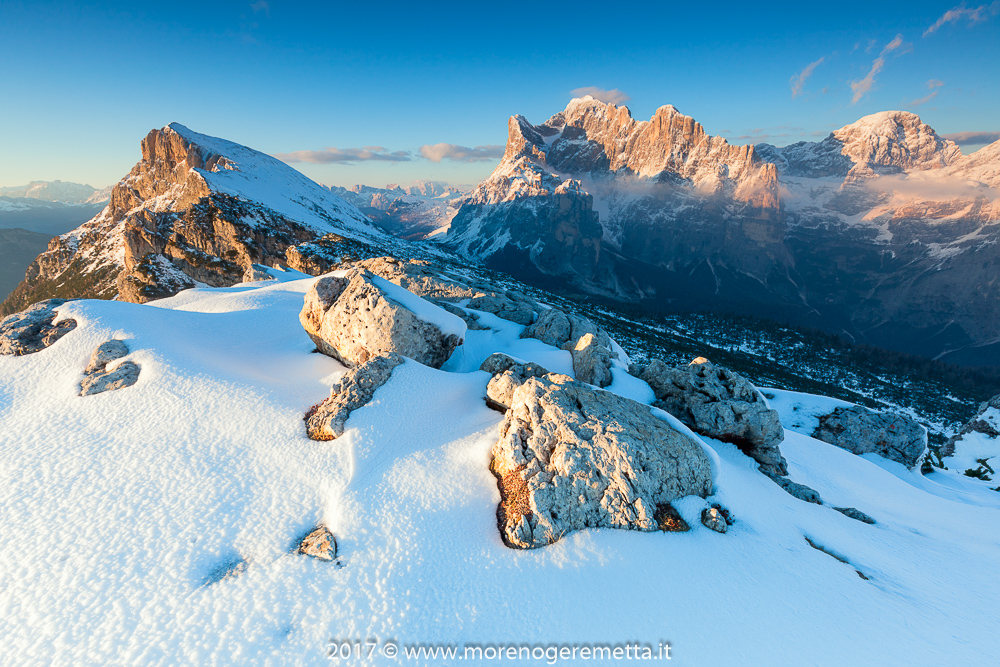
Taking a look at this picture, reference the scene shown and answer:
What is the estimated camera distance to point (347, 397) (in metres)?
19.1

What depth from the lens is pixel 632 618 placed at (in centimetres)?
1190

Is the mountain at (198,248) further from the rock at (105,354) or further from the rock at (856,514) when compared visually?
the rock at (856,514)

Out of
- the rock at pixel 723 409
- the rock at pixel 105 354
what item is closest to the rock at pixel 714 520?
the rock at pixel 723 409

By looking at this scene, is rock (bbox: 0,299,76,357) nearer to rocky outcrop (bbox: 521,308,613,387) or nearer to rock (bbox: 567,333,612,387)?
rock (bbox: 567,333,612,387)

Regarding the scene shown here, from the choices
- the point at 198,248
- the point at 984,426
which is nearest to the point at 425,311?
the point at 984,426

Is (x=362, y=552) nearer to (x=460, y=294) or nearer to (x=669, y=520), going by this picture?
(x=669, y=520)

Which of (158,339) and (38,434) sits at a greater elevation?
(158,339)

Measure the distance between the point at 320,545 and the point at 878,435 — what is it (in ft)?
153

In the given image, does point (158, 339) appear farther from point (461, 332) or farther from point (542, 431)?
point (542, 431)

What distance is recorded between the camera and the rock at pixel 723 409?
23781 millimetres

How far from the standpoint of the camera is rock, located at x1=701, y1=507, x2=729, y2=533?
51.9 feet

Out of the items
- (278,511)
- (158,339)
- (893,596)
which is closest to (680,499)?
(893,596)

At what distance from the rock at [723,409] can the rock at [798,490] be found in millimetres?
624

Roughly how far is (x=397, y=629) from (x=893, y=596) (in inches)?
717
